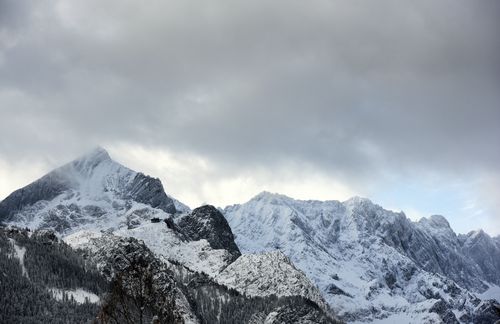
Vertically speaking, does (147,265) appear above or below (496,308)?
above

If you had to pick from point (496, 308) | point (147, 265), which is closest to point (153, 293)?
point (147, 265)

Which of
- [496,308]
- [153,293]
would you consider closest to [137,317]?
[153,293]

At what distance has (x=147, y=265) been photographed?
4922cm

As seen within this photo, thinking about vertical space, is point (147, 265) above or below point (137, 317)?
above

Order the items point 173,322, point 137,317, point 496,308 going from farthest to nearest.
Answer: point 137,317, point 173,322, point 496,308

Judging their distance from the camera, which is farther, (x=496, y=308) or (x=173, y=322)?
(x=173, y=322)

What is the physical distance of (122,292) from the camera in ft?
158

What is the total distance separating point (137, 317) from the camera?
5341 centimetres

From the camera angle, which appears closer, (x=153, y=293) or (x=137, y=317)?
(x=153, y=293)

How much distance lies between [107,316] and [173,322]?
494 cm

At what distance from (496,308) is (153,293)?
24395 millimetres

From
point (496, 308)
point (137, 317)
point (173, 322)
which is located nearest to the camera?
point (496, 308)

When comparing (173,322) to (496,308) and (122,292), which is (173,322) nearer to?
(122,292)

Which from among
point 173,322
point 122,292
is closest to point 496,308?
point 173,322
